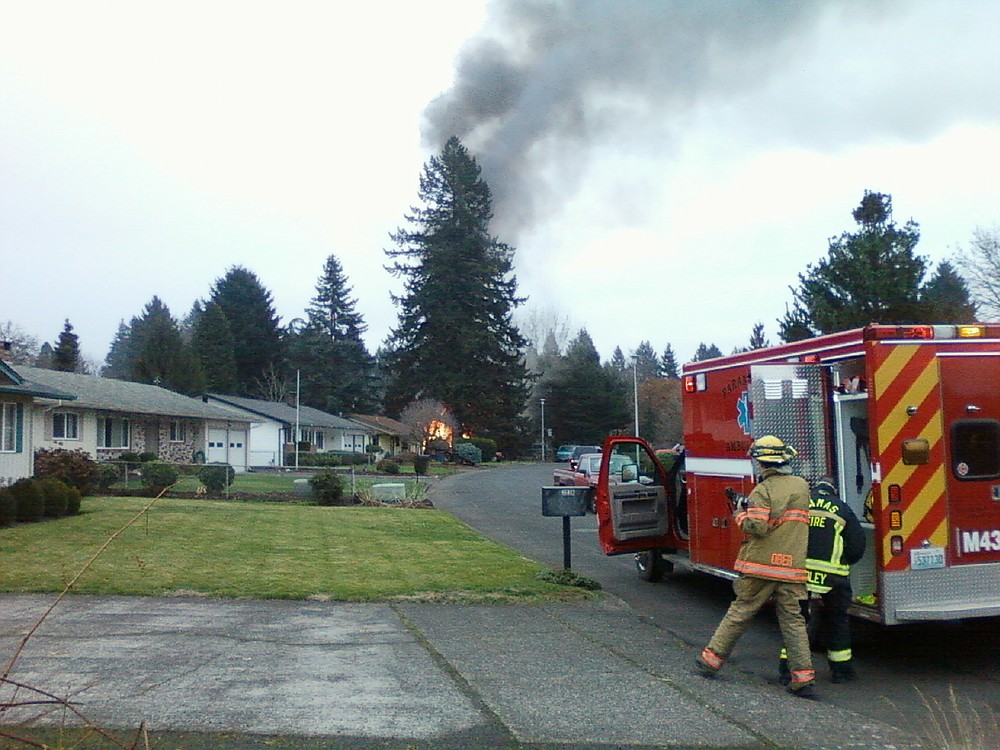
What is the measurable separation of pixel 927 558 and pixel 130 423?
112 feet

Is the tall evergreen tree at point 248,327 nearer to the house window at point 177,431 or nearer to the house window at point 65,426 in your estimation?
the house window at point 177,431

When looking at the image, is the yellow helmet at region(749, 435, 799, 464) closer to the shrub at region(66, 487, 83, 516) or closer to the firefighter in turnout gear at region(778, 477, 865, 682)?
the firefighter in turnout gear at region(778, 477, 865, 682)

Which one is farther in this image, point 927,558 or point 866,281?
point 866,281

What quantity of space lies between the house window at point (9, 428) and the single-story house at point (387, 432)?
1824 inches

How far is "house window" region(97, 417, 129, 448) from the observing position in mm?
33719

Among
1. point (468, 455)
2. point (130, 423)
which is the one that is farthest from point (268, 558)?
point (468, 455)

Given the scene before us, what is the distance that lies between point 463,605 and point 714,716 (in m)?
4.26

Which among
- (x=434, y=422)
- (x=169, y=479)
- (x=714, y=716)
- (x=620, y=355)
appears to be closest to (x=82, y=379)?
(x=169, y=479)

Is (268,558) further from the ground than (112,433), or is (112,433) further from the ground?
(112,433)

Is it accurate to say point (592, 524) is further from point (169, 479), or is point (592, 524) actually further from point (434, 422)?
→ point (434, 422)

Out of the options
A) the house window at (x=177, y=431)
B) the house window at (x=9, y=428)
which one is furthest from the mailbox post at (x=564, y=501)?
the house window at (x=177, y=431)

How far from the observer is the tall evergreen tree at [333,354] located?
78.5 meters

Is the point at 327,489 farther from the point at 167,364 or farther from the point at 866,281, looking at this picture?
the point at 167,364

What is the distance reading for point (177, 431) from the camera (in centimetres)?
3919
